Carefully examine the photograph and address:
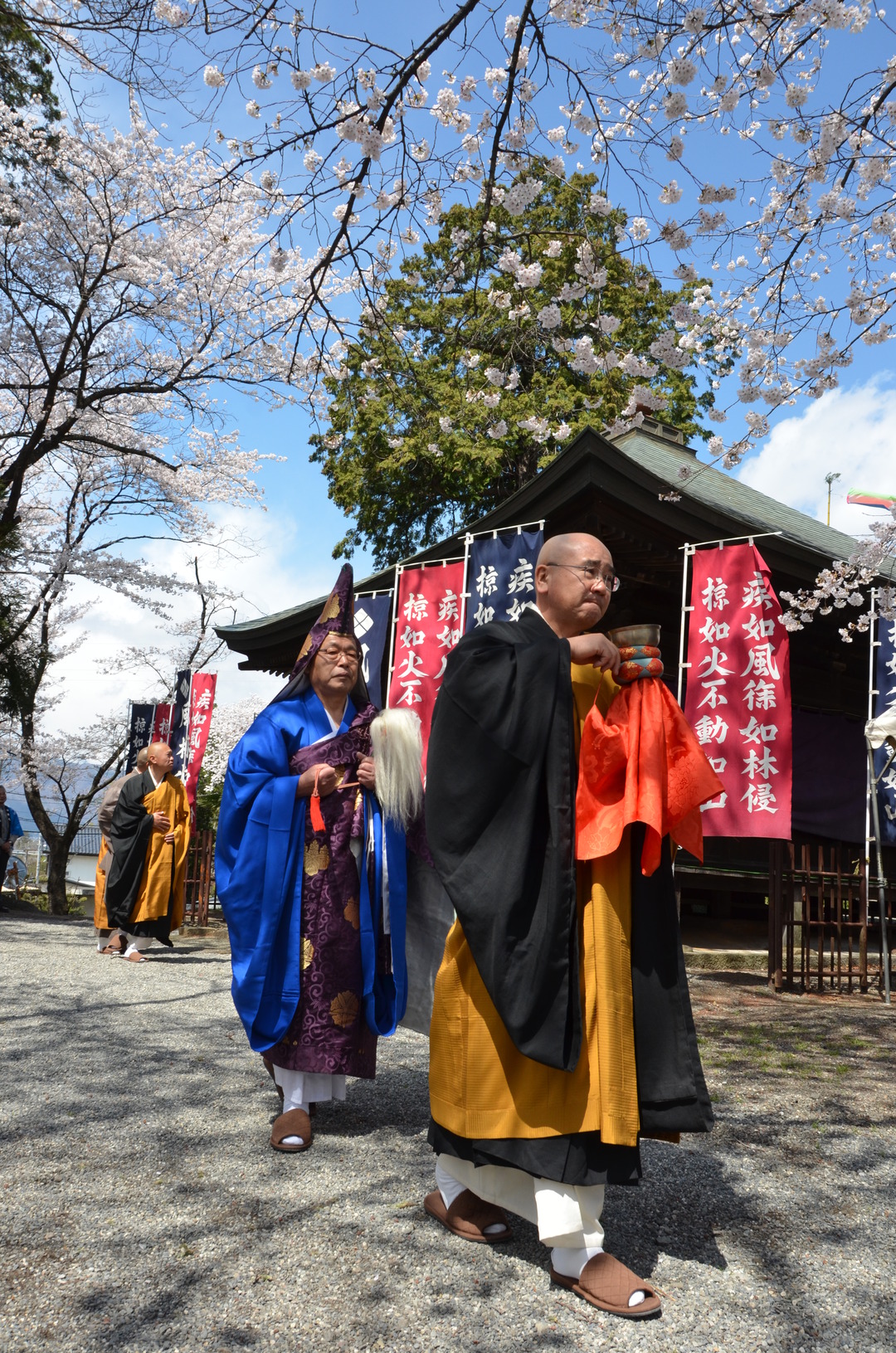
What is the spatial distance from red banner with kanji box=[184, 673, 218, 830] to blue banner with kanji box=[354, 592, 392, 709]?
328cm

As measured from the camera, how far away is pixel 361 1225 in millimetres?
2600

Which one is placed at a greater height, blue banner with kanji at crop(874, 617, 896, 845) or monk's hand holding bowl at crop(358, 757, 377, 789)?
blue banner with kanji at crop(874, 617, 896, 845)

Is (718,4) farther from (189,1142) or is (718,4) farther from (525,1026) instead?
(189,1142)

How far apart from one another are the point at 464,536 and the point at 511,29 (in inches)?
201

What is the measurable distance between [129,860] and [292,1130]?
5.45m

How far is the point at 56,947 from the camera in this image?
28.5 ft

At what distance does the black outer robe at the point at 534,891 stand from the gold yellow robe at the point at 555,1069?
4 centimetres

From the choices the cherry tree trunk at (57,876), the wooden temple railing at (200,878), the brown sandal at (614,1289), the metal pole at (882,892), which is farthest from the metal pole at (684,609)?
the cherry tree trunk at (57,876)

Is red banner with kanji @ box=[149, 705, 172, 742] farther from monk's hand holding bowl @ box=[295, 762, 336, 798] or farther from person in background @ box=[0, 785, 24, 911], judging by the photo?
monk's hand holding bowl @ box=[295, 762, 336, 798]

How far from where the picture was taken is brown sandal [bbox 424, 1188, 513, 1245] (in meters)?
2.52

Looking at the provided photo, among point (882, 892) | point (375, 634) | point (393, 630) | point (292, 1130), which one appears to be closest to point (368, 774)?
point (292, 1130)

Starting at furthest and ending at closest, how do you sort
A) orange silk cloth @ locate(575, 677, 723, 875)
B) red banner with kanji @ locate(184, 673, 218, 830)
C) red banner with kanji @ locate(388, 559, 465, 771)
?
red banner with kanji @ locate(184, 673, 218, 830) < red banner with kanji @ locate(388, 559, 465, 771) < orange silk cloth @ locate(575, 677, 723, 875)

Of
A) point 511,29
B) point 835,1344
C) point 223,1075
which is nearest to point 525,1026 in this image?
point 835,1344

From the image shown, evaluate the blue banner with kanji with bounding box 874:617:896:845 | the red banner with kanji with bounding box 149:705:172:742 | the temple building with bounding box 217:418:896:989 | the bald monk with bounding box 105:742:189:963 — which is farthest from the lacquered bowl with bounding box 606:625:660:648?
the red banner with kanji with bounding box 149:705:172:742
